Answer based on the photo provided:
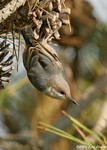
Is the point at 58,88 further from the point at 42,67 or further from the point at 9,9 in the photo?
the point at 9,9

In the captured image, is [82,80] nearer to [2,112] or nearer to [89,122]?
[89,122]

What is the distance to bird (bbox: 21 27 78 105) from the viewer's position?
35.1 inches

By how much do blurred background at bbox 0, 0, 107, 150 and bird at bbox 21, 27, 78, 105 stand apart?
3.21 feet

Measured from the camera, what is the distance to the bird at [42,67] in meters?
0.89

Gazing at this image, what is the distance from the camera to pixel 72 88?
7.01 ft

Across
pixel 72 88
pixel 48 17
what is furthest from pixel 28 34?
pixel 72 88

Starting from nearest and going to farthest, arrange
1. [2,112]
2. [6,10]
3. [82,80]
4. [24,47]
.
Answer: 1. [6,10]
2. [24,47]
3. [2,112]
4. [82,80]

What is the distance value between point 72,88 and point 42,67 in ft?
4.08

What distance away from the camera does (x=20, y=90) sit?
215cm

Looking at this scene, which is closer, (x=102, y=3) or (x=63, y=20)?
(x=63, y=20)

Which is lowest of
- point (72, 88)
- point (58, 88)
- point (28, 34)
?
point (72, 88)

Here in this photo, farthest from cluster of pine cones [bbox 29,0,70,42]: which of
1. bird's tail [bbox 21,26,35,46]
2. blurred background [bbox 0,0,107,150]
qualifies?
blurred background [bbox 0,0,107,150]

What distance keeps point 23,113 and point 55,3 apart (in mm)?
1218

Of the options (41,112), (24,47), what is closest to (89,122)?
(41,112)
